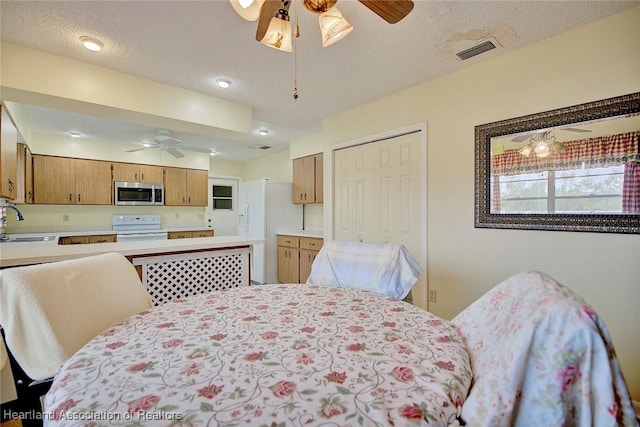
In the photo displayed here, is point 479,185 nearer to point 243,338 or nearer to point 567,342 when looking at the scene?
point 567,342

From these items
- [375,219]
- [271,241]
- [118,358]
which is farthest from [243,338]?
[271,241]

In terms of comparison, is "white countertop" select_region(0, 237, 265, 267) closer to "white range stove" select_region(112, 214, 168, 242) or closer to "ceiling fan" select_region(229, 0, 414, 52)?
"ceiling fan" select_region(229, 0, 414, 52)

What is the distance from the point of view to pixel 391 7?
1.24 meters

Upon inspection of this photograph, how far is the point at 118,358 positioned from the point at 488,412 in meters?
0.93

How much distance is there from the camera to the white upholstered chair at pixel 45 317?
0.90 m

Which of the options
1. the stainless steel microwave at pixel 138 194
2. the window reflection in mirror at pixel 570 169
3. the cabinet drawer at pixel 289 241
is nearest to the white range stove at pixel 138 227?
the stainless steel microwave at pixel 138 194

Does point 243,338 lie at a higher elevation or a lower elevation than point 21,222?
lower

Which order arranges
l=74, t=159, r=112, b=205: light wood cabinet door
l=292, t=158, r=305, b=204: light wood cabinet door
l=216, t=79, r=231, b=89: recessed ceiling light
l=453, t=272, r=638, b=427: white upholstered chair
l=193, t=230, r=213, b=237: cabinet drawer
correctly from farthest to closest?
l=193, t=230, r=213, b=237: cabinet drawer → l=292, t=158, r=305, b=204: light wood cabinet door → l=74, t=159, r=112, b=205: light wood cabinet door → l=216, t=79, r=231, b=89: recessed ceiling light → l=453, t=272, r=638, b=427: white upholstered chair

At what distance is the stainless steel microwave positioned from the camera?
472 centimetres

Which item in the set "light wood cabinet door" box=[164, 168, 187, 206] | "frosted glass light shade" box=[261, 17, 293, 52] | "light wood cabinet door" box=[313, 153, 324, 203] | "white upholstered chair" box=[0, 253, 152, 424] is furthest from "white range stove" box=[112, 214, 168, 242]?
"frosted glass light shade" box=[261, 17, 293, 52]

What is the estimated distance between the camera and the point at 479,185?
231 cm

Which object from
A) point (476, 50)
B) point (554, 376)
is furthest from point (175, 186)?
point (554, 376)

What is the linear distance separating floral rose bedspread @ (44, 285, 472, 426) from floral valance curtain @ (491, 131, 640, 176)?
5.38 ft

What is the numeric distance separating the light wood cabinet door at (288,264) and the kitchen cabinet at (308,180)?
0.83 m
